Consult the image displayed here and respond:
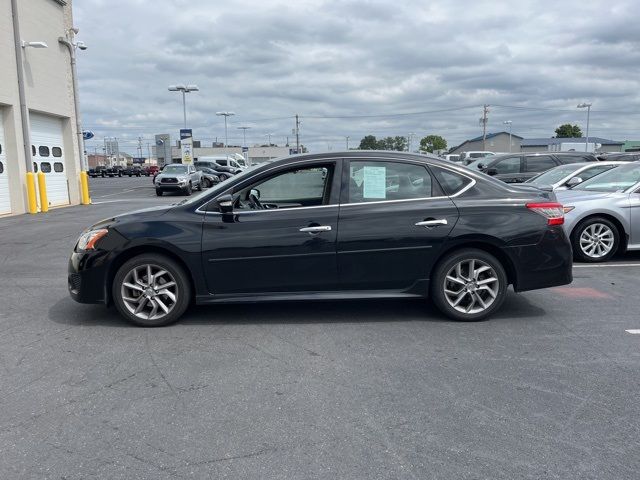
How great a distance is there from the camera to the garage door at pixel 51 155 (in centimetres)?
1927

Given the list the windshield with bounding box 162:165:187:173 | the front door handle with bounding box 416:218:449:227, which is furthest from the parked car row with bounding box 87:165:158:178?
the front door handle with bounding box 416:218:449:227

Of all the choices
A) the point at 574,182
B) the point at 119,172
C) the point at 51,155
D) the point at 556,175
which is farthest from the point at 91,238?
the point at 119,172

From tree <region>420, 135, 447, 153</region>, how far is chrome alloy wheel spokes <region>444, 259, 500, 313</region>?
10752 centimetres

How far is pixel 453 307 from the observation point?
5398 millimetres

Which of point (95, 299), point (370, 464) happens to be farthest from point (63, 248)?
point (370, 464)

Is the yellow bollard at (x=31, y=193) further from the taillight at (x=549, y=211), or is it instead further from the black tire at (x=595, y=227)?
the taillight at (x=549, y=211)

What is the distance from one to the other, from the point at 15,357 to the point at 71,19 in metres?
21.2

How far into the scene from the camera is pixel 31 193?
1795 cm

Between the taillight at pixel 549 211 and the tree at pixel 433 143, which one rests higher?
the tree at pixel 433 143

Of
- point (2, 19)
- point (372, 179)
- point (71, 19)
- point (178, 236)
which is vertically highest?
point (71, 19)

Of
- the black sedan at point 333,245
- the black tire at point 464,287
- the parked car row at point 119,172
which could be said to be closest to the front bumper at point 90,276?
the black sedan at point 333,245

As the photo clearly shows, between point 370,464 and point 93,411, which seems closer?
point 370,464

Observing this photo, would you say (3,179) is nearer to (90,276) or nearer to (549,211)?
(90,276)

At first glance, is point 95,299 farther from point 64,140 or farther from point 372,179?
point 64,140
